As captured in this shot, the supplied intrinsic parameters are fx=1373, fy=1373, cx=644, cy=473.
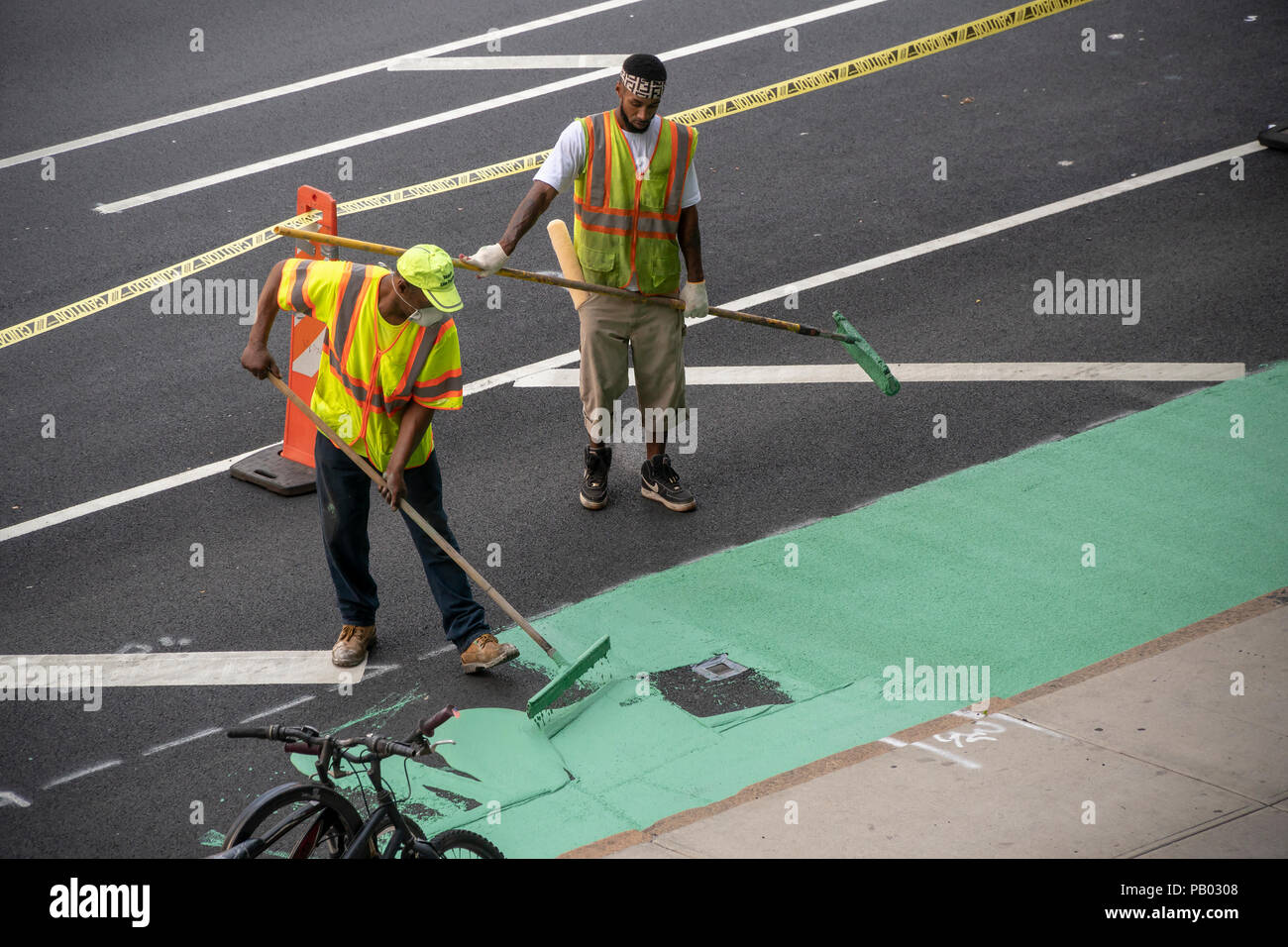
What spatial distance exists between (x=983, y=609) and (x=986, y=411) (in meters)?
2.02

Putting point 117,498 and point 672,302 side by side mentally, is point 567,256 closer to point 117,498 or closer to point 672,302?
point 672,302

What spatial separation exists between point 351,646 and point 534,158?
597 cm

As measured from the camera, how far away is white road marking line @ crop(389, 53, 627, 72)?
42.1 ft

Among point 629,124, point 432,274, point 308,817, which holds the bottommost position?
point 308,817

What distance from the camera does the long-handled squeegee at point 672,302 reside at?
22.2 ft

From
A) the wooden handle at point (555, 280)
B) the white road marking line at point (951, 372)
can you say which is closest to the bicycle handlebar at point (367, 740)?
the wooden handle at point (555, 280)

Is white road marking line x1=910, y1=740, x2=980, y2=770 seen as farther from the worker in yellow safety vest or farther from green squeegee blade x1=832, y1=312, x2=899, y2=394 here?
green squeegee blade x1=832, y1=312, x2=899, y2=394

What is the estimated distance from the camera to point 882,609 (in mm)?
6664

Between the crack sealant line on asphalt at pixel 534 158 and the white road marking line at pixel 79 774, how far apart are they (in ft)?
10.7

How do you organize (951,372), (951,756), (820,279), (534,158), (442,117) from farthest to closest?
(442,117), (534,158), (820,279), (951,372), (951,756)

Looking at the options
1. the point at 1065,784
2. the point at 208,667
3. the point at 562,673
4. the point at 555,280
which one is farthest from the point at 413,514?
the point at 1065,784

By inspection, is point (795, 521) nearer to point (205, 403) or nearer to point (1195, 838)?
point (1195, 838)

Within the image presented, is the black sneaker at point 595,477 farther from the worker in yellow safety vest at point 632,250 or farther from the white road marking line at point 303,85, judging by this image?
the white road marking line at point 303,85

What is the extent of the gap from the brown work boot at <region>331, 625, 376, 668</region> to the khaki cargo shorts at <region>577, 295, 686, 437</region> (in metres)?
1.83
